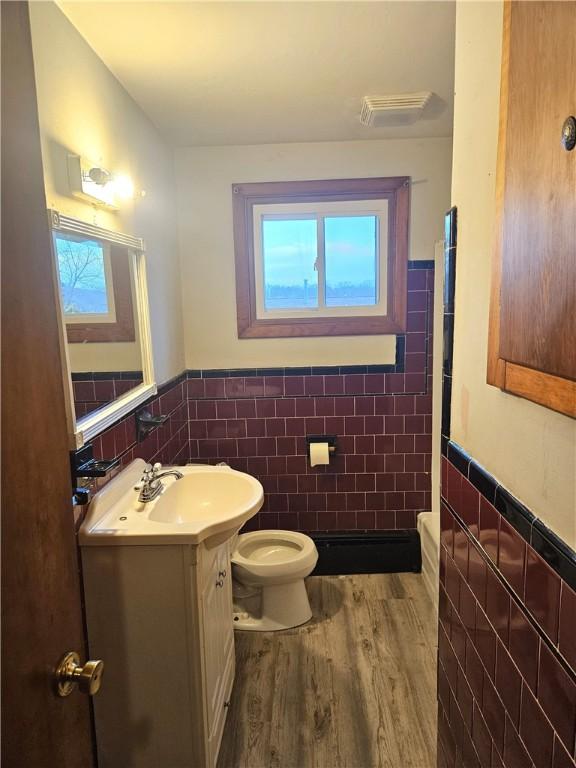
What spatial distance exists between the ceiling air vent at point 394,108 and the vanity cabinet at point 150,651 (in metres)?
1.97

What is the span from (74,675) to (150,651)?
2.55 ft

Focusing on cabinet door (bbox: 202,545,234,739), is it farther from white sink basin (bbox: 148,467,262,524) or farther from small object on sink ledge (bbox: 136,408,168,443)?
small object on sink ledge (bbox: 136,408,168,443)

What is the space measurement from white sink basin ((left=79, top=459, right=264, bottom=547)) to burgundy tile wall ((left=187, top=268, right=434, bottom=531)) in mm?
866

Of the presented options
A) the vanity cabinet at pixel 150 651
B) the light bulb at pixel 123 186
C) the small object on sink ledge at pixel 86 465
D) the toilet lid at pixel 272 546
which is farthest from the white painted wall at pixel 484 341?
the toilet lid at pixel 272 546

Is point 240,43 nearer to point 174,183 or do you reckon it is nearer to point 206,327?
point 174,183

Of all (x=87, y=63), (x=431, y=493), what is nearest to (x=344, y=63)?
(x=87, y=63)

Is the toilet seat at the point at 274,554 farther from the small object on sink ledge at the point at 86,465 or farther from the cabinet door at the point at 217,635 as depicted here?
the small object on sink ledge at the point at 86,465

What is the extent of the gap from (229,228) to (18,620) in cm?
246

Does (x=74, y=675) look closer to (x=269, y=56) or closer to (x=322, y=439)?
(x=269, y=56)

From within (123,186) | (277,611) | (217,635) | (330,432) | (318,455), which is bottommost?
(277,611)

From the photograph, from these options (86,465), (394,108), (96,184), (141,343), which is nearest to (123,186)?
(96,184)

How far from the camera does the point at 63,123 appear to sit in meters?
1.45

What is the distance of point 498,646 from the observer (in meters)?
1.02

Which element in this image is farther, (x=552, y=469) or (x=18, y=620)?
(x=552, y=469)
